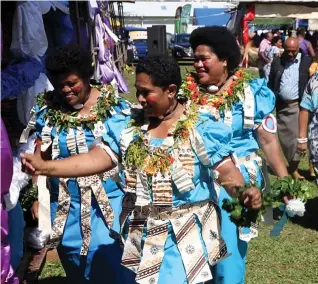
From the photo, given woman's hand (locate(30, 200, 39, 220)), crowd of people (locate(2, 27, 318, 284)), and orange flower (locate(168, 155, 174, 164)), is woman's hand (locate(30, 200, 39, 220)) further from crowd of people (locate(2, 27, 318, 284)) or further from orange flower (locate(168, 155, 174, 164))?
orange flower (locate(168, 155, 174, 164))

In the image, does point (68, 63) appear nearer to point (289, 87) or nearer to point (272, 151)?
point (272, 151)

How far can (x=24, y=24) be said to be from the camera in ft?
18.4

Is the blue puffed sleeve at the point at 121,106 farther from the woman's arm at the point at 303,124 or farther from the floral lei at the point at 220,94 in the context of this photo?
the woman's arm at the point at 303,124

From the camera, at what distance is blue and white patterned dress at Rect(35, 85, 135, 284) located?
427 cm

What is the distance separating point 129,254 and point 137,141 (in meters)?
0.61

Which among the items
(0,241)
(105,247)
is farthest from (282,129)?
(0,241)

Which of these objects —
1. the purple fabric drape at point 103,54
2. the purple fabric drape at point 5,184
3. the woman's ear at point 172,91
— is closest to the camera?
the purple fabric drape at point 5,184

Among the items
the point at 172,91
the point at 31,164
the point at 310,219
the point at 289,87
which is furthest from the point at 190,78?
the point at 289,87

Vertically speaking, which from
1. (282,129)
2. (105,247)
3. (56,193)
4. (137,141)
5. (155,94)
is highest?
(155,94)

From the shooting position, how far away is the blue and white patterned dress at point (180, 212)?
331 centimetres

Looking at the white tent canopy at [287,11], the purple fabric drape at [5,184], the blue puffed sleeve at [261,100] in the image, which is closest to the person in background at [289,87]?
the blue puffed sleeve at [261,100]

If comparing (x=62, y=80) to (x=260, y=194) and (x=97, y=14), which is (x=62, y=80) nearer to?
(x=260, y=194)

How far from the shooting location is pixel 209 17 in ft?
133

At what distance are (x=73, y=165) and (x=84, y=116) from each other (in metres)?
0.91
